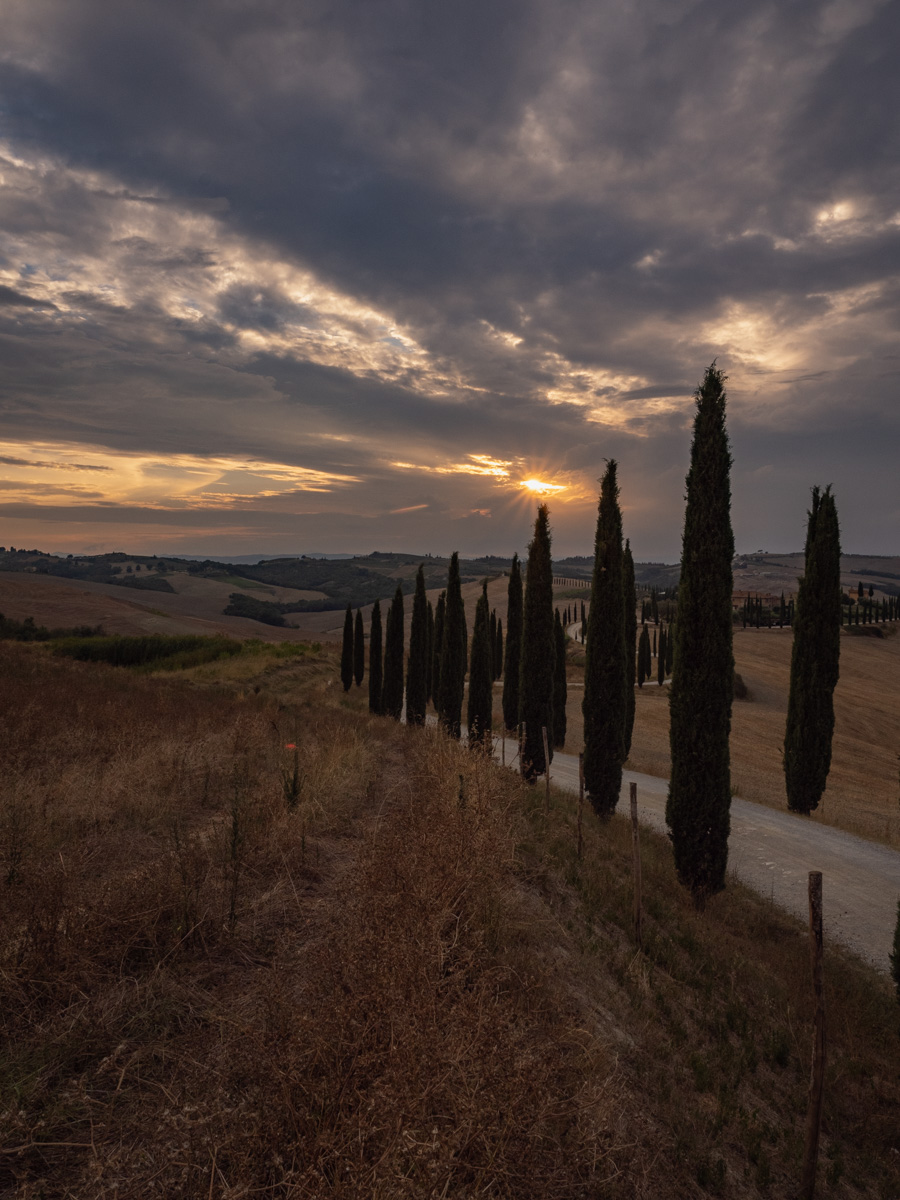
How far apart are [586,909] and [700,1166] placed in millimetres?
3996

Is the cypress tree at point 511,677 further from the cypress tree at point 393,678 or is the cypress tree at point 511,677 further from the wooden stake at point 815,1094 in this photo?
the wooden stake at point 815,1094

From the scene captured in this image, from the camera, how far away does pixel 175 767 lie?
11.0 m

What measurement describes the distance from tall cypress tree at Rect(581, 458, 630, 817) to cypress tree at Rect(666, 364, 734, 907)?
397cm

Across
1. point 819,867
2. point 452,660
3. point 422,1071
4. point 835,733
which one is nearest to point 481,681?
point 452,660

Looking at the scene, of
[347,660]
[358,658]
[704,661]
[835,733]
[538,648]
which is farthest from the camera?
[347,660]

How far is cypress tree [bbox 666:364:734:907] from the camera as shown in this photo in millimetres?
12516

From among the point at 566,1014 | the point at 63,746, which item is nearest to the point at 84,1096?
the point at 566,1014

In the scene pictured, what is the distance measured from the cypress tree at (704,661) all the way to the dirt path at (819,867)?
2.43 m

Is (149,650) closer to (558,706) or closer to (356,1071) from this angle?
(558,706)

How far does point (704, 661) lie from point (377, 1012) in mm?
10951

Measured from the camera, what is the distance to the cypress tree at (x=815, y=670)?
21.0 m

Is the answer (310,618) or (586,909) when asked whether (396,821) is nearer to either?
(586,909)

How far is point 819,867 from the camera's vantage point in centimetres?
1464

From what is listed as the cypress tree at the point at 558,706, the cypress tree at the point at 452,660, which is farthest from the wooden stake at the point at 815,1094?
the cypress tree at the point at 558,706
